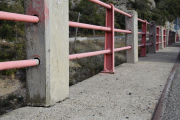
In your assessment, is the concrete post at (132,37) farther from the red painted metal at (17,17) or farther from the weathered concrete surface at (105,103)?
the red painted metal at (17,17)

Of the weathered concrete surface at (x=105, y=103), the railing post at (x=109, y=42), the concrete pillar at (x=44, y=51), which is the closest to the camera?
the weathered concrete surface at (x=105, y=103)

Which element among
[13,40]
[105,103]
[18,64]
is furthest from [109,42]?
[13,40]

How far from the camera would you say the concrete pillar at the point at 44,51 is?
2092 millimetres

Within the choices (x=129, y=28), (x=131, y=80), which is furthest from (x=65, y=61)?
(x=129, y=28)

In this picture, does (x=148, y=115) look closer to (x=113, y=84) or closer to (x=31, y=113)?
(x=31, y=113)

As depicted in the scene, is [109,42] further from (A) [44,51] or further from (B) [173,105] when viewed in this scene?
(A) [44,51]

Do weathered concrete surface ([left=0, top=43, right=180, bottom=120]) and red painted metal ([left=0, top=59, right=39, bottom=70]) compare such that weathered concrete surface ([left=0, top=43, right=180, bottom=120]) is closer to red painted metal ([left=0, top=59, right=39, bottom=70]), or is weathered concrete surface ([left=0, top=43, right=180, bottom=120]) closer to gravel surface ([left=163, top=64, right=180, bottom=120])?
gravel surface ([left=163, top=64, right=180, bottom=120])

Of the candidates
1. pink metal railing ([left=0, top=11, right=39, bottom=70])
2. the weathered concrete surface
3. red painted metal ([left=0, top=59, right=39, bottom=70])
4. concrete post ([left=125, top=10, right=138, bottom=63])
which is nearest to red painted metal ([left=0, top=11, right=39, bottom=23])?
pink metal railing ([left=0, top=11, right=39, bottom=70])

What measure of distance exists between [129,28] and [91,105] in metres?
3.68

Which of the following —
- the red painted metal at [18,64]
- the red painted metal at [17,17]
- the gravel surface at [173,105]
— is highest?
the red painted metal at [17,17]

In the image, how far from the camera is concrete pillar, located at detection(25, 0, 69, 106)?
6.86 feet

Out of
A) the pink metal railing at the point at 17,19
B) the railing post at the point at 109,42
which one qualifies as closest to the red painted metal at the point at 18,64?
the pink metal railing at the point at 17,19

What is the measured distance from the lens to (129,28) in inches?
221

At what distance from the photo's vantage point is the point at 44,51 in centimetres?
209
